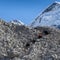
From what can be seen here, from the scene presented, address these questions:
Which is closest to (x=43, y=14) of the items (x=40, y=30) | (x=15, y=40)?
(x=40, y=30)

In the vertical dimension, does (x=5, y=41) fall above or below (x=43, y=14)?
below

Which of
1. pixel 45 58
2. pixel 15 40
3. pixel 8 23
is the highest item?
pixel 8 23

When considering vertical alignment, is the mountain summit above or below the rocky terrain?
above

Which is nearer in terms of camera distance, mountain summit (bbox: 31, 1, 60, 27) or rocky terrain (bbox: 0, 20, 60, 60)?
rocky terrain (bbox: 0, 20, 60, 60)

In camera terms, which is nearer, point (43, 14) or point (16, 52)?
point (16, 52)

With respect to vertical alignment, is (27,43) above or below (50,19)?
below

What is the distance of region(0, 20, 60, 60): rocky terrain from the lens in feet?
22.1

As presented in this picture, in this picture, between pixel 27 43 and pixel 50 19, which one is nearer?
pixel 27 43

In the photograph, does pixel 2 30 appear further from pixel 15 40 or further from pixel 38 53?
pixel 38 53

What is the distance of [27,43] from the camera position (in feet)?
24.8

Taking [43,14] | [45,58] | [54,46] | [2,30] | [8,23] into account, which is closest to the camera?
[45,58]

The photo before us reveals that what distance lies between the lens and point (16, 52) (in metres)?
6.91

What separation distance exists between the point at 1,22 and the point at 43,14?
32.5 feet

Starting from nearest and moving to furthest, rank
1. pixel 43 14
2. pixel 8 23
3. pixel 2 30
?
pixel 2 30 < pixel 8 23 < pixel 43 14
